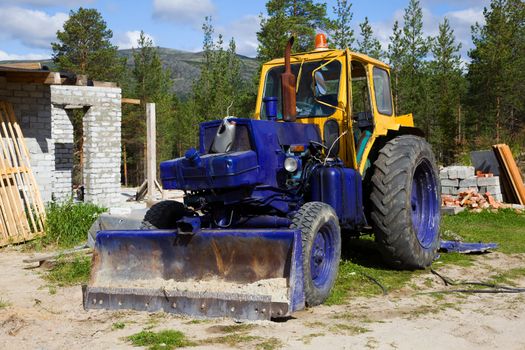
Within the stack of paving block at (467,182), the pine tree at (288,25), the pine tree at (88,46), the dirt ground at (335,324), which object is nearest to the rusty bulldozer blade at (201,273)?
the dirt ground at (335,324)

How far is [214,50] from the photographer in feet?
129

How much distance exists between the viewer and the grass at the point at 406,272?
595cm

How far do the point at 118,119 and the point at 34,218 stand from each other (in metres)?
4.45

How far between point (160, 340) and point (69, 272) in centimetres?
330

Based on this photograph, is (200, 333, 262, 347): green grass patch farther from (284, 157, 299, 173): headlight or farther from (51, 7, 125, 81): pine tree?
(51, 7, 125, 81): pine tree

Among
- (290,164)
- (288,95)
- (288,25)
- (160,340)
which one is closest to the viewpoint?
(160,340)

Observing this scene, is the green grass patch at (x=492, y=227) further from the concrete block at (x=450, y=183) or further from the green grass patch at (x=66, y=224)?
the green grass patch at (x=66, y=224)

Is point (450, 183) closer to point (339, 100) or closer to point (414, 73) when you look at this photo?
point (339, 100)

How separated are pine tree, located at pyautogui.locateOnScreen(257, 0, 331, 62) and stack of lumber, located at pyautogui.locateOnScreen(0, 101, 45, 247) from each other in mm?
15964

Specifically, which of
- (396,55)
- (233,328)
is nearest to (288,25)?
(396,55)

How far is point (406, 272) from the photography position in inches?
264

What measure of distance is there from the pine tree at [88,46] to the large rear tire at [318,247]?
1132 inches

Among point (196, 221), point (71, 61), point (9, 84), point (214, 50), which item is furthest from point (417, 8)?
point (196, 221)

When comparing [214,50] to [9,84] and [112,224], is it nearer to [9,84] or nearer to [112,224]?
[9,84]
